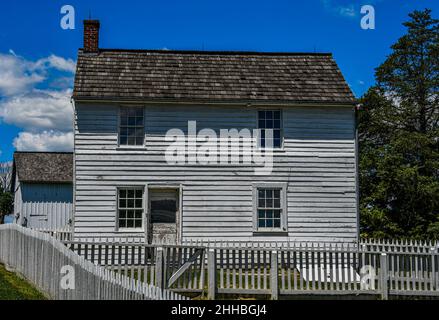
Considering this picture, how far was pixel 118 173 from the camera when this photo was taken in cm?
1806

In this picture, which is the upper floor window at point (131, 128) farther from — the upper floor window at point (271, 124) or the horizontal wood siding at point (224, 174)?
the upper floor window at point (271, 124)

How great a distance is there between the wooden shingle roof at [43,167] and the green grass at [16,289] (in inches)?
1018

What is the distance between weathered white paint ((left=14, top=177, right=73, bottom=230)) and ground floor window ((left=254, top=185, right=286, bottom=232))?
24.4 metres

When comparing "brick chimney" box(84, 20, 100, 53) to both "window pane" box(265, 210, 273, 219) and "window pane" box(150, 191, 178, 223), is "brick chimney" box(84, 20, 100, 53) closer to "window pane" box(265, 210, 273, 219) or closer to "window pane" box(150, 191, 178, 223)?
"window pane" box(150, 191, 178, 223)

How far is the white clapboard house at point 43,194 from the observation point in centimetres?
3956

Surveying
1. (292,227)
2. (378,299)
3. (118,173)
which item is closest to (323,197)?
(292,227)

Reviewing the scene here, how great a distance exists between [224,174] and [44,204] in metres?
25.2

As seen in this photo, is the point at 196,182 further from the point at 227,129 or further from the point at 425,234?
the point at 425,234

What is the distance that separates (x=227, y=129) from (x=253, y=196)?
7.80 feet

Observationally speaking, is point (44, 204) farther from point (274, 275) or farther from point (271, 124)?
point (274, 275)

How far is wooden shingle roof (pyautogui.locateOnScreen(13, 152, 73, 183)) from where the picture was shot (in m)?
40.3

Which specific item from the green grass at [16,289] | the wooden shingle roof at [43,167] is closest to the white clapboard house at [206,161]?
the green grass at [16,289]
